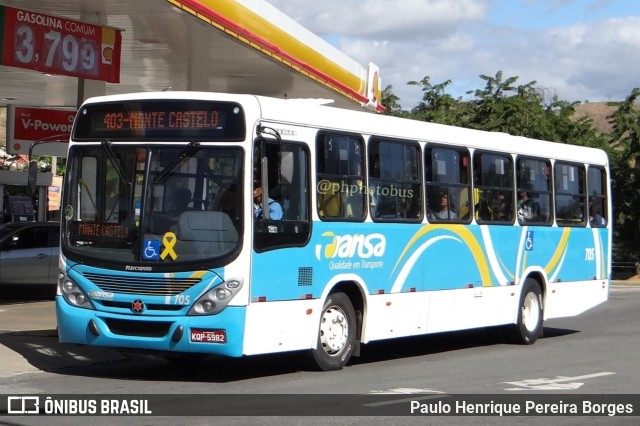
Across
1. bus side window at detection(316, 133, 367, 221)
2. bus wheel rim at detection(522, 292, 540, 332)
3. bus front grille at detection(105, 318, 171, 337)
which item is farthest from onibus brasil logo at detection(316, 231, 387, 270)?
bus wheel rim at detection(522, 292, 540, 332)

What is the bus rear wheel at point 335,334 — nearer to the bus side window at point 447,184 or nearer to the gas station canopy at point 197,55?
the bus side window at point 447,184

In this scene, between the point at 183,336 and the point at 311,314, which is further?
the point at 311,314

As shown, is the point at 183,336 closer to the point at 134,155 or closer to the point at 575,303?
the point at 134,155

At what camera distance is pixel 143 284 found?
11.3m

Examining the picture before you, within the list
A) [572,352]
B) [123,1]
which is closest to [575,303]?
[572,352]

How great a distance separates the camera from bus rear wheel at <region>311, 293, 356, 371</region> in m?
12.4

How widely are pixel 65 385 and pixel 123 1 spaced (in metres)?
7.63

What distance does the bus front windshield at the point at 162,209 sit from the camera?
11.2m

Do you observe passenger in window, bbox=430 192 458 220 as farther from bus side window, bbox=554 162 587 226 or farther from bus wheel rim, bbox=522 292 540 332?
bus side window, bbox=554 162 587 226

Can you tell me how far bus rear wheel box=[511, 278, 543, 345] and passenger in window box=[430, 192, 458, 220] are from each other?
2520 millimetres

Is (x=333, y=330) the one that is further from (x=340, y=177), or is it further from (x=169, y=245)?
(x=169, y=245)

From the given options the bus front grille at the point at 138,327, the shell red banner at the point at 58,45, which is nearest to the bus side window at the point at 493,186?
the bus front grille at the point at 138,327

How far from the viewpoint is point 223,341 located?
1102 centimetres

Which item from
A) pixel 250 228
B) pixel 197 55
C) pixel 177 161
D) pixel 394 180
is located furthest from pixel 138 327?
pixel 197 55
